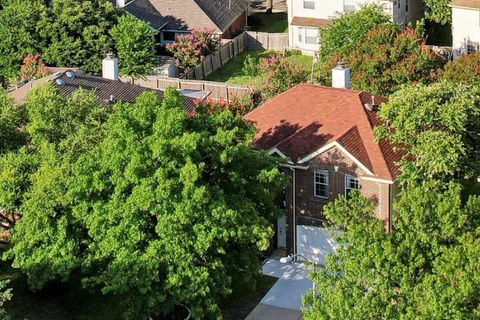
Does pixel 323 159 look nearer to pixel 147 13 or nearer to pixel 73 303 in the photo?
pixel 73 303

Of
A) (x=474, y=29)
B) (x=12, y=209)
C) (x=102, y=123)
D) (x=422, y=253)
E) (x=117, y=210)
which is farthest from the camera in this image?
(x=474, y=29)

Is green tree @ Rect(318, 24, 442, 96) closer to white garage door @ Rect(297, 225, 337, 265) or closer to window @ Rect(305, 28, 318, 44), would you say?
white garage door @ Rect(297, 225, 337, 265)

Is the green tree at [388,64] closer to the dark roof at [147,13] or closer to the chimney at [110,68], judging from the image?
the chimney at [110,68]

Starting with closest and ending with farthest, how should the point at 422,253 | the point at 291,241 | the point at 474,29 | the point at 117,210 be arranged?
the point at 422,253 → the point at 117,210 → the point at 291,241 → the point at 474,29

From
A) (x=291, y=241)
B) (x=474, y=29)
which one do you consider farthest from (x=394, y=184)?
(x=474, y=29)

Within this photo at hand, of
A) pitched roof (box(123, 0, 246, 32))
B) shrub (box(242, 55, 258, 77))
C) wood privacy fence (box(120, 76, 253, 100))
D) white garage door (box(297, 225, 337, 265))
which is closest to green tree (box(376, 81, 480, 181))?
white garage door (box(297, 225, 337, 265))

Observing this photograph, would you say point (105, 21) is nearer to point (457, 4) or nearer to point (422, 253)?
point (457, 4)

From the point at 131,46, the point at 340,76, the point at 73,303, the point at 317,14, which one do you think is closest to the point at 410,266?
the point at 73,303
